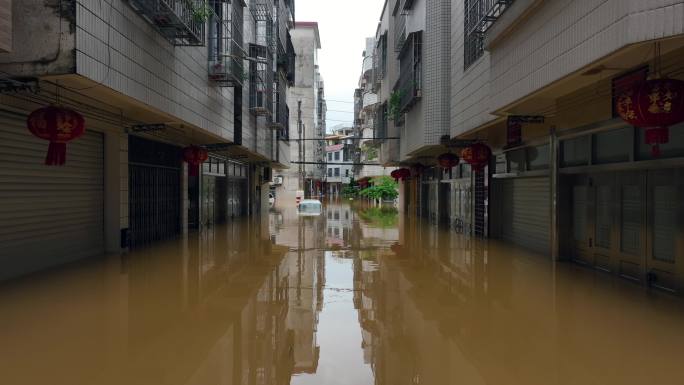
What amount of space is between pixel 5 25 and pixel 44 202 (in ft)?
14.9

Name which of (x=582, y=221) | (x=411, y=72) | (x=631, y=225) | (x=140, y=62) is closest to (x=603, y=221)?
(x=582, y=221)

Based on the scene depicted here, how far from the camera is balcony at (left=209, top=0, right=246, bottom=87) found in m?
13.6

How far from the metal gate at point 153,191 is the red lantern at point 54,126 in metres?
5.72

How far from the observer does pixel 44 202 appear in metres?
9.59

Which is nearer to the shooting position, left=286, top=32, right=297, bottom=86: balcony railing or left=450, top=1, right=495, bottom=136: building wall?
left=450, top=1, right=495, bottom=136: building wall

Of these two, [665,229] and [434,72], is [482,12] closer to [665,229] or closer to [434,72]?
[434,72]

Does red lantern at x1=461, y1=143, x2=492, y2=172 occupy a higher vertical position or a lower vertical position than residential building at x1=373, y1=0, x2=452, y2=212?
lower

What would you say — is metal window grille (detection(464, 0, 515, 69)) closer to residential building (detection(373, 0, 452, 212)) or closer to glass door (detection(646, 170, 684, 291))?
residential building (detection(373, 0, 452, 212))

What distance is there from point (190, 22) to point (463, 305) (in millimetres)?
7832

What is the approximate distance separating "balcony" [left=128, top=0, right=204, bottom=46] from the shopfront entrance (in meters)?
8.70

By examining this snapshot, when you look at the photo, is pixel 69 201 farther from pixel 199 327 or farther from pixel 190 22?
pixel 199 327

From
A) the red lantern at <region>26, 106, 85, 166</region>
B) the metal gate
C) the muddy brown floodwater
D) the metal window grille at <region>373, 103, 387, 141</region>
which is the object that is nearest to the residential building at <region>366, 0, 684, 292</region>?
the muddy brown floodwater

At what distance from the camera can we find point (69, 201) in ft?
34.3

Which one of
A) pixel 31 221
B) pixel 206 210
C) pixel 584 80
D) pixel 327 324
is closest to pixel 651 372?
pixel 327 324
